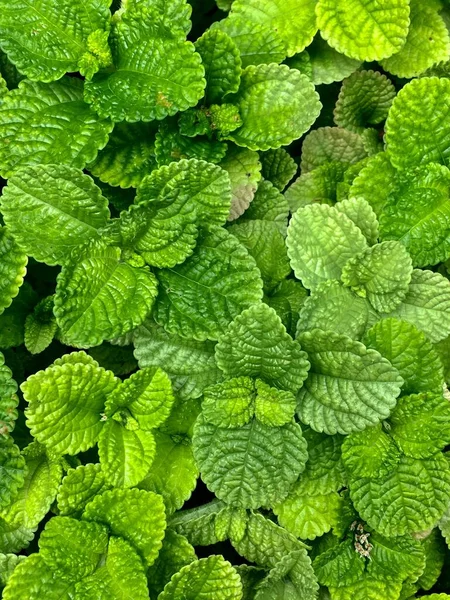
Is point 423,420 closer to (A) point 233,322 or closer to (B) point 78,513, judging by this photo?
(A) point 233,322

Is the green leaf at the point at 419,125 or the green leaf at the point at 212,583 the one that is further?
the green leaf at the point at 419,125

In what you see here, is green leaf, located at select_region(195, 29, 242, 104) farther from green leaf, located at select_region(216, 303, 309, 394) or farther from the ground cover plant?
green leaf, located at select_region(216, 303, 309, 394)

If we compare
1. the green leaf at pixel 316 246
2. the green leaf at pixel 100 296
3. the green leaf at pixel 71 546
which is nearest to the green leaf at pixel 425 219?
the green leaf at pixel 316 246

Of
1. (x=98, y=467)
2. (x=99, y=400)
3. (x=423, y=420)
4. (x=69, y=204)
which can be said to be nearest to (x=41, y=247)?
(x=69, y=204)

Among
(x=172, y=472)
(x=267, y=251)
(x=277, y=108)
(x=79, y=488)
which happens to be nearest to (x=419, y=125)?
(x=277, y=108)

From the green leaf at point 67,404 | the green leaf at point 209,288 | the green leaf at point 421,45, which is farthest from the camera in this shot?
the green leaf at point 421,45

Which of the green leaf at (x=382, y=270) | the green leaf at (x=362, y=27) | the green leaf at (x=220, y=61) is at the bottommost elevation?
the green leaf at (x=382, y=270)

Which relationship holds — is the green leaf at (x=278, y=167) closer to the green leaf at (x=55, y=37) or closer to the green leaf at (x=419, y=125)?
the green leaf at (x=419, y=125)
